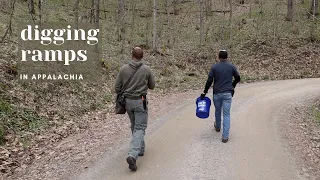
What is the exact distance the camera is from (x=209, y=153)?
6.99m

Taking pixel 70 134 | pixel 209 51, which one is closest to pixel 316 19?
pixel 209 51

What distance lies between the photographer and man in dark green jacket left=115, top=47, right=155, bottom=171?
6.12 metres

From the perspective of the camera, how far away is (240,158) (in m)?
6.72

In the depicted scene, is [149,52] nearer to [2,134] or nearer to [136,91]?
[2,134]

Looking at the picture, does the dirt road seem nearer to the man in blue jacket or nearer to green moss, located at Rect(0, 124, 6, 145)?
the man in blue jacket

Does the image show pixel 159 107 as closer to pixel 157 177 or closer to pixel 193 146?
pixel 193 146

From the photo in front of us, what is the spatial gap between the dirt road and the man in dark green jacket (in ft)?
1.72

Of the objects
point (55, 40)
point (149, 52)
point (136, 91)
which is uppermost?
point (55, 40)

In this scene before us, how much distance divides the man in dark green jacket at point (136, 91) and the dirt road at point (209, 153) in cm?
52

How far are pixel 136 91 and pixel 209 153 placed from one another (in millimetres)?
2175

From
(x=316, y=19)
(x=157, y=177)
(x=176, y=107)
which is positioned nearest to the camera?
(x=157, y=177)

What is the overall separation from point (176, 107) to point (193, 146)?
4661 millimetres

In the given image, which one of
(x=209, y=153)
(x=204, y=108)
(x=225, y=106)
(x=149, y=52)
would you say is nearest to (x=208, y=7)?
(x=149, y=52)

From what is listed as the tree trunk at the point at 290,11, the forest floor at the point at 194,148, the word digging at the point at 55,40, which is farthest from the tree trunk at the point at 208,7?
the forest floor at the point at 194,148
